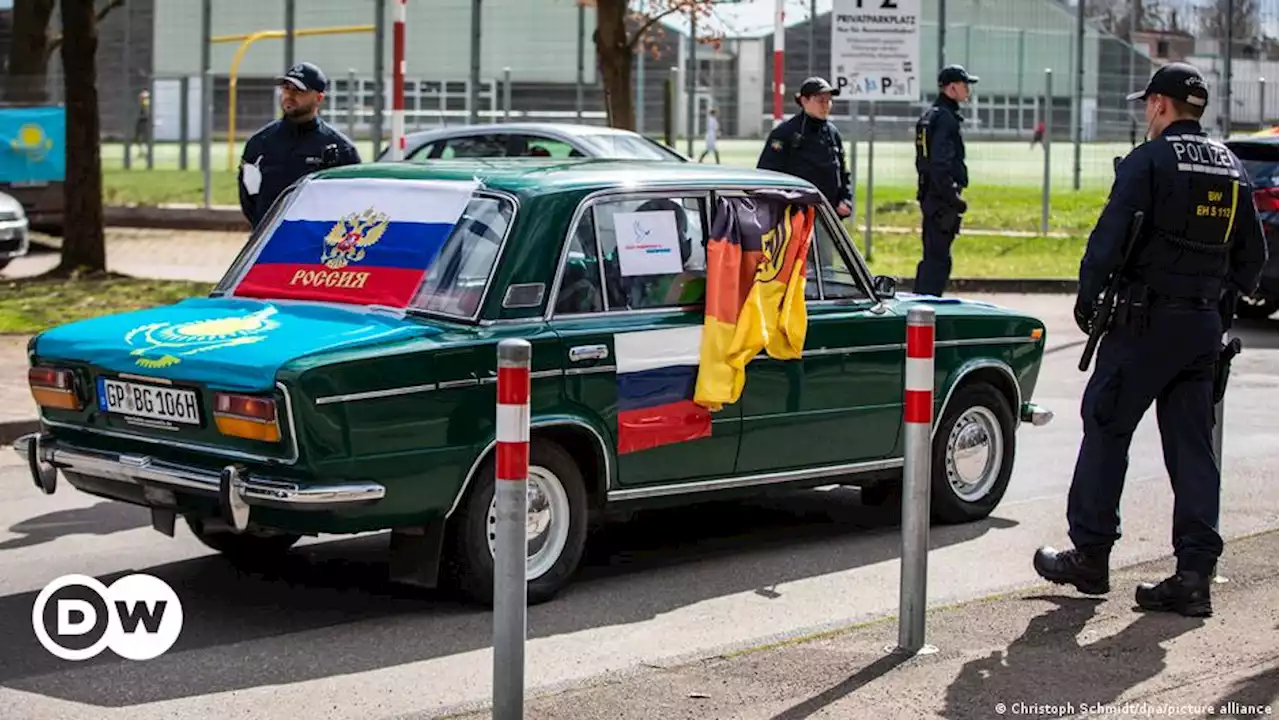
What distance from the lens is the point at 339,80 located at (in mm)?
28844

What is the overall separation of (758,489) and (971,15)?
2274 centimetres

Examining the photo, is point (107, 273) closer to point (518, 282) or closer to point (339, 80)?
point (339, 80)

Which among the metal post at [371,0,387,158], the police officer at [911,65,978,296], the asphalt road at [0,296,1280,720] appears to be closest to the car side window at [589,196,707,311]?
the asphalt road at [0,296,1280,720]

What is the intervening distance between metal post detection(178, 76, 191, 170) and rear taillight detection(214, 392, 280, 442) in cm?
2397

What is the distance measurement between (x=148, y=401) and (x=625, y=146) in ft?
38.3

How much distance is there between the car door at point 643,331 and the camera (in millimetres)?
7980

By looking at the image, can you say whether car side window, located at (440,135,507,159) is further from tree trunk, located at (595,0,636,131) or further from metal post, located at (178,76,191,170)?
metal post, located at (178,76,191,170)

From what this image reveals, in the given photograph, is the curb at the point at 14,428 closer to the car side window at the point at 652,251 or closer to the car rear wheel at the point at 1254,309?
the car side window at the point at 652,251

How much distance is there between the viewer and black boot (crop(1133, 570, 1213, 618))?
754cm

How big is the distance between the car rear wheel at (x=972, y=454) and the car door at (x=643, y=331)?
53.7 inches

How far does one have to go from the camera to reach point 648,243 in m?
8.40

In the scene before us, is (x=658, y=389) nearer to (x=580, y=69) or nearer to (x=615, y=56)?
(x=615, y=56)

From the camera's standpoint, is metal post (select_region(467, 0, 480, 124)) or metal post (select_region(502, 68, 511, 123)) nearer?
metal post (select_region(467, 0, 480, 124))

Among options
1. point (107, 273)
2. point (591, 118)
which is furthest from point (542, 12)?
point (107, 273)
